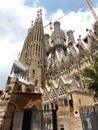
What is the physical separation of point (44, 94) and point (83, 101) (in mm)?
12797

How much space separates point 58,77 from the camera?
154 ft

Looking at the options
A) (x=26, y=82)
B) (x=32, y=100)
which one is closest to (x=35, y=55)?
(x=26, y=82)

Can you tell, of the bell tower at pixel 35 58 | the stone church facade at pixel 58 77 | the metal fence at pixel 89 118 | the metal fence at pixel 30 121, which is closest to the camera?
the metal fence at pixel 30 121

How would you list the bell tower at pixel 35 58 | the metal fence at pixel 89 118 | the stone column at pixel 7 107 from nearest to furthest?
the stone column at pixel 7 107, the metal fence at pixel 89 118, the bell tower at pixel 35 58

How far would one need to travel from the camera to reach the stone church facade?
57.7 feet

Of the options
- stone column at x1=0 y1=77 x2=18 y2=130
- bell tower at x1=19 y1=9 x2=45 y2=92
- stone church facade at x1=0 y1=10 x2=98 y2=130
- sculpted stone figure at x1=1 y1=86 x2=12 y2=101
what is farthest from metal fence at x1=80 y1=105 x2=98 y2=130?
bell tower at x1=19 y1=9 x2=45 y2=92

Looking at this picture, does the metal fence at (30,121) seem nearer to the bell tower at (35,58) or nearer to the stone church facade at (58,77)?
the stone church facade at (58,77)

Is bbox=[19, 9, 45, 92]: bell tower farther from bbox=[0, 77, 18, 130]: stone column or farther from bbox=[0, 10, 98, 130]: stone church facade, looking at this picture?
bbox=[0, 77, 18, 130]: stone column

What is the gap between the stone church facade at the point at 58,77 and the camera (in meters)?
17.6

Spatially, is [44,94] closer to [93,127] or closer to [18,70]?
[18,70]

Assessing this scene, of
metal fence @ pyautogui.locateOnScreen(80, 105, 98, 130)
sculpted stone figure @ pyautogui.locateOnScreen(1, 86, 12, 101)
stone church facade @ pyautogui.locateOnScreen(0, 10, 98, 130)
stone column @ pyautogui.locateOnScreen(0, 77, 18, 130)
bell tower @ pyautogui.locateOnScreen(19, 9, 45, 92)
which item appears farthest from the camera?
bell tower @ pyautogui.locateOnScreen(19, 9, 45, 92)

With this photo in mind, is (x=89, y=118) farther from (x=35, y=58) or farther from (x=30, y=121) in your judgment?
(x=35, y=58)

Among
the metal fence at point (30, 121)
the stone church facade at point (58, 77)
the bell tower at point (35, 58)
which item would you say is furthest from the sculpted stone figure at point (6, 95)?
the bell tower at point (35, 58)

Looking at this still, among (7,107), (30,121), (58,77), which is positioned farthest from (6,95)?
(58,77)
